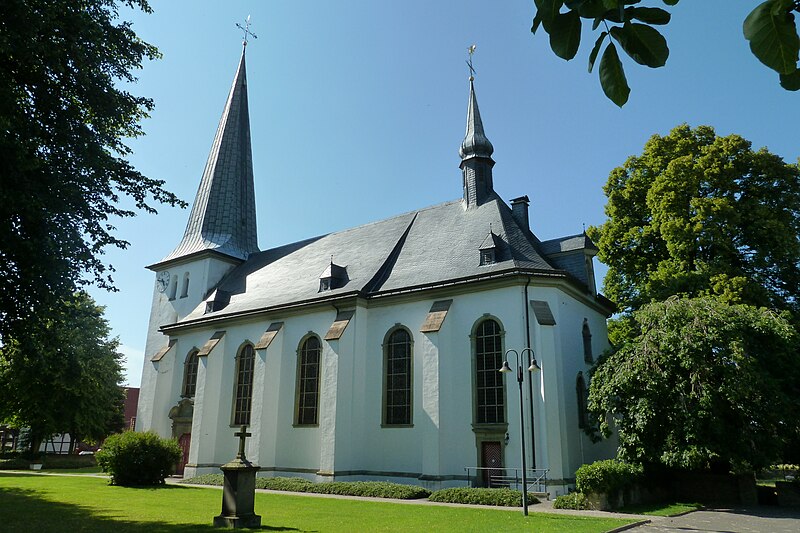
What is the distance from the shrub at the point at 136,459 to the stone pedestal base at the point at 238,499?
12.4 m

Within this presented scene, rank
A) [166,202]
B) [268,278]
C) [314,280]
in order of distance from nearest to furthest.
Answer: [166,202]
[314,280]
[268,278]

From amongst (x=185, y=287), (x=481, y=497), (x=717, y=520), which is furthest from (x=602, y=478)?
(x=185, y=287)

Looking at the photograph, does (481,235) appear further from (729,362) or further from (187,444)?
(187,444)

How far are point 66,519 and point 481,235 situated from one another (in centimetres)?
1768

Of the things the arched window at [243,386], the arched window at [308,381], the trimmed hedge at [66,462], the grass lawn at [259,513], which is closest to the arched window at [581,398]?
the grass lawn at [259,513]

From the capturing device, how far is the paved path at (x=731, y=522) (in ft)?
40.7

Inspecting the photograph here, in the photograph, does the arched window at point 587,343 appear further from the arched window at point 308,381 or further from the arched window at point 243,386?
the arched window at point 243,386

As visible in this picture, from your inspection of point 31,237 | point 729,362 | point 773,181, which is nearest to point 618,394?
point 729,362

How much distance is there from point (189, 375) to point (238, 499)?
67.4ft

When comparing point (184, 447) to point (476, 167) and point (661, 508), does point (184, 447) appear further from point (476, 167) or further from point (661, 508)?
point (661, 508)

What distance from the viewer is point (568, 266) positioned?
80.4 feet

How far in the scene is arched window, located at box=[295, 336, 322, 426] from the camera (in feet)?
81.4

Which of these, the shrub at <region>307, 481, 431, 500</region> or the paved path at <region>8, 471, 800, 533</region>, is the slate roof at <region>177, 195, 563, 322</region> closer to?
the shrub at <region>307, 481, 431, 500</region>

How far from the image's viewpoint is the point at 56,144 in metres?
12.6
